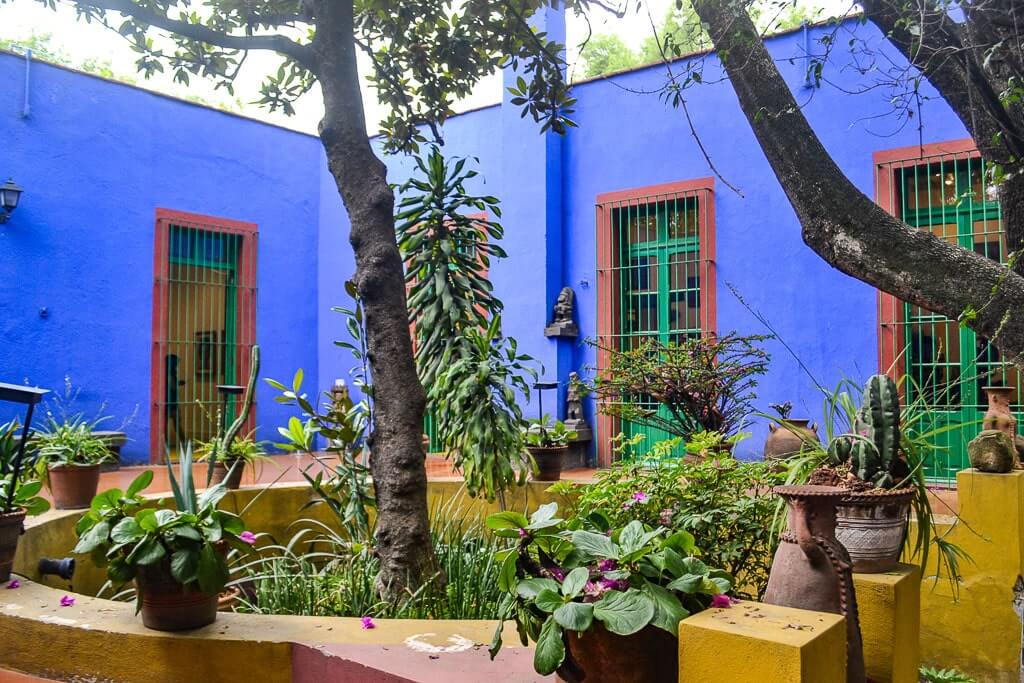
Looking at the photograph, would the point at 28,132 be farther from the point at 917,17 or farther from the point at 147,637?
the point at 917,17

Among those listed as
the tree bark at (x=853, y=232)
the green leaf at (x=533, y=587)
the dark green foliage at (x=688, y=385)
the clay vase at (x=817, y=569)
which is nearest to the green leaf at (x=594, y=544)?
the green leaf at (x=533, y=587)

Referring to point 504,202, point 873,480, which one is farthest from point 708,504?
point 504,202

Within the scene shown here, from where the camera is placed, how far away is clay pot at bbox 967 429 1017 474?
446cm

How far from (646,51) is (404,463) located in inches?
594

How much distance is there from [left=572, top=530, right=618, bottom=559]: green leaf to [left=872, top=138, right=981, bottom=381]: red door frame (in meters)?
5.63

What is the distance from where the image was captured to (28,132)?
29.1ft

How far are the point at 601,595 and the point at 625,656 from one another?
143mm

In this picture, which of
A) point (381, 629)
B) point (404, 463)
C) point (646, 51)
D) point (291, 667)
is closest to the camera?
point (291, 667)

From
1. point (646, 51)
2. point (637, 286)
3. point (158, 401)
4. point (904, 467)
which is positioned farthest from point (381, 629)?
point (646, 51)

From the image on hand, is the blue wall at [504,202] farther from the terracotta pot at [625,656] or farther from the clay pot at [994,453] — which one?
the terracotta pot at [625,656]

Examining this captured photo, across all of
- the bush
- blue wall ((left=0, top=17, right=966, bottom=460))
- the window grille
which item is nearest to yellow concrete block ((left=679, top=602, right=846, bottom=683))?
the bush

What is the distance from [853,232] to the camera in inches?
116

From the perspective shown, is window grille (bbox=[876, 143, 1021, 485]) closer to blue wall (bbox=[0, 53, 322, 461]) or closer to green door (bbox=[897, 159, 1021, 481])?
green door (bbox=[897, 159, 1021, 481])

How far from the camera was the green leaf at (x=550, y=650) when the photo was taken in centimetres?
178
